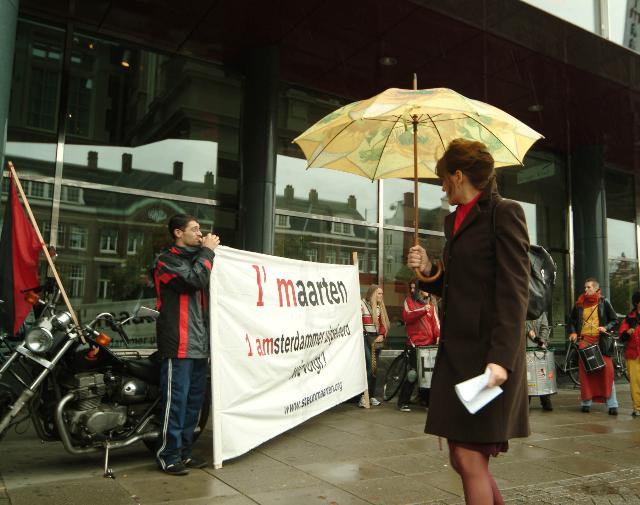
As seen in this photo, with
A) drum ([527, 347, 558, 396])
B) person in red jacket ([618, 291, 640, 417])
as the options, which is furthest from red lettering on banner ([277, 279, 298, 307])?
person in red jacket ([618, 291, 640, 417])

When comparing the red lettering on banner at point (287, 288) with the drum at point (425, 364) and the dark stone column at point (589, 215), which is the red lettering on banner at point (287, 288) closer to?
the drum at point (425, 364)

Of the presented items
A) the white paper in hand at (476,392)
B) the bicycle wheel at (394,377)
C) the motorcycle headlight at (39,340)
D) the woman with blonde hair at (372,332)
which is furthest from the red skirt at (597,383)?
the motorcycle headlight at (39,340)

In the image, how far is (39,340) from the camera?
4297 millimetres

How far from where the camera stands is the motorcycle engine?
14.7 ft

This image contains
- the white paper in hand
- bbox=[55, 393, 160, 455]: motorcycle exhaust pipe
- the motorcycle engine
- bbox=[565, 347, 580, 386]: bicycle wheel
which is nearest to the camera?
the white paper in hand

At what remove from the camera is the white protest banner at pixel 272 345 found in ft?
15.9

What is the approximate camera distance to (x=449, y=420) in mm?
2592

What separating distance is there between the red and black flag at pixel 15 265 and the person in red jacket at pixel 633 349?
24.0 ft

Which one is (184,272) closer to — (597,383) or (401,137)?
(401,137)

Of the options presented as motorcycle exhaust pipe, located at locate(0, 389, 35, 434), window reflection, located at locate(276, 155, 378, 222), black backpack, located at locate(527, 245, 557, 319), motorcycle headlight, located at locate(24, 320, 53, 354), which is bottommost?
motorcycle exhaust pipe, located at locate(0, 389, 35, 434)

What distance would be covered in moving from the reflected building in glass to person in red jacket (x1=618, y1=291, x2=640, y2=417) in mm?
4366

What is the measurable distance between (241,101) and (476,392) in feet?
29.5

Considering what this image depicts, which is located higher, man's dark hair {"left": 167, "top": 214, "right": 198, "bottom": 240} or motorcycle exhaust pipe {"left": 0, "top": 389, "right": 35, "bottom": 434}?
man's dark hair {"left": 167, "top": 214, "right": 198, "bottom": 240}

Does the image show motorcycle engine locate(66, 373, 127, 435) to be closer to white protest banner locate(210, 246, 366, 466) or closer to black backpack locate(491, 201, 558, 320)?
white protest banner locate(210, 246, 366, 466)
